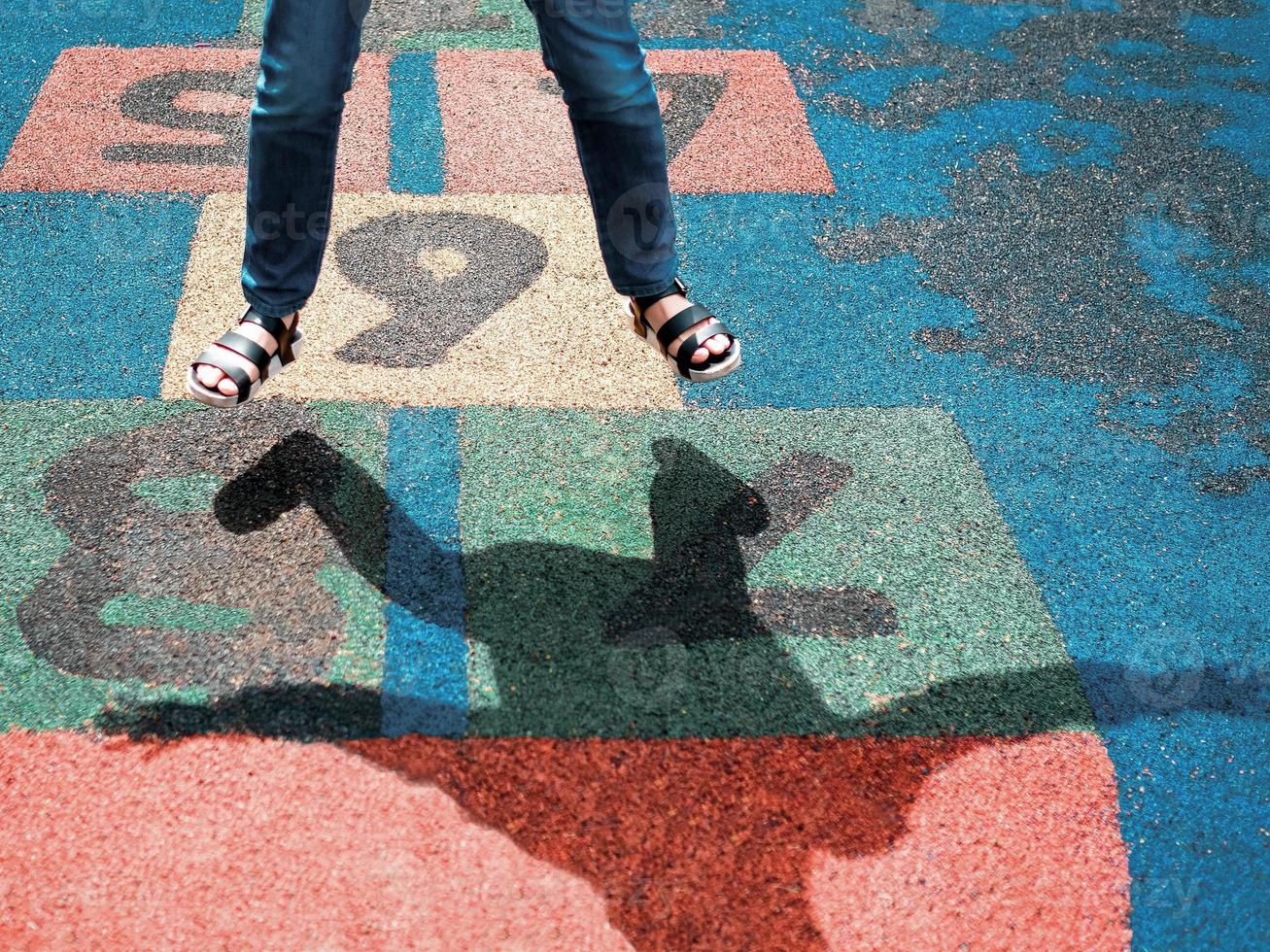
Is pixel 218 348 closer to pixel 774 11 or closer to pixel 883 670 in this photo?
pixel 883 670

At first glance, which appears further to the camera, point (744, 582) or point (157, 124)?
point (157, 124)

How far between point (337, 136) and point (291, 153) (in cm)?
9

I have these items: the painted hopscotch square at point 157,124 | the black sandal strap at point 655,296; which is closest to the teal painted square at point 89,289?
the painted hopscotch square at point 157,124

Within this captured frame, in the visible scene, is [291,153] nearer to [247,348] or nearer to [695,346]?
[247,348]

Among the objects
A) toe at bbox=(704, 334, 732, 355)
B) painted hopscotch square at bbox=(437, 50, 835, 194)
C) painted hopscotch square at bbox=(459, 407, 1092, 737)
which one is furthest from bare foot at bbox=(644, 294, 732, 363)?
painted hopscotch square at bbox=(437, 50, 835, 194)

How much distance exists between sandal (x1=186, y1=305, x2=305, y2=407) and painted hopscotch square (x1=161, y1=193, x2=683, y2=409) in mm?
254

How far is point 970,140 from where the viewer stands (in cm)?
381

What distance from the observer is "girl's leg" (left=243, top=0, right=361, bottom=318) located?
203cm

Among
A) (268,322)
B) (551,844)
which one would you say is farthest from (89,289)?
(551,844)

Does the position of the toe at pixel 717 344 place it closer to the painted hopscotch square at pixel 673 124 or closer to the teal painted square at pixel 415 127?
the painted hopscotch square at pixel 673 124

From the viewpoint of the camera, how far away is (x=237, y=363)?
229 centimetres

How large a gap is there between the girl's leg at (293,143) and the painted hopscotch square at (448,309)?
0.40 meters

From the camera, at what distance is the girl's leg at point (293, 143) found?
203 centimetres

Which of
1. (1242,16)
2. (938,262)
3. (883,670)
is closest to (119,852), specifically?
(883,670)
